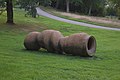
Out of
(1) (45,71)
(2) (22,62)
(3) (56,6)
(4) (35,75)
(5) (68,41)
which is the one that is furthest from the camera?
(3) (56,6)

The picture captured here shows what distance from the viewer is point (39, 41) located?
15727 millimetres

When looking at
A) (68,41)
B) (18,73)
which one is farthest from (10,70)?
(68,41)

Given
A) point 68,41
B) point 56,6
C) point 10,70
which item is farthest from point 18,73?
point 56,6

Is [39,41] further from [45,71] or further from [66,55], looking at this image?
[45,71]

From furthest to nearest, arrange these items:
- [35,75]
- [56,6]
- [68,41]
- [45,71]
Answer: [56,6], [68,41], [45,71], [35,75]

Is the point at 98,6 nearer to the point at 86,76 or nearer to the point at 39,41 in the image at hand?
the point at 39,41

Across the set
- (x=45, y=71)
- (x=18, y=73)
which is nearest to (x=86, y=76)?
(x=45, y=71)

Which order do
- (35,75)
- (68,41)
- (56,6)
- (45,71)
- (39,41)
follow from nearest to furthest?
(35,75)
(45,71)
(68,41)
(39,41)
(56,6)

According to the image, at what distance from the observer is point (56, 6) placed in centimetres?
7575

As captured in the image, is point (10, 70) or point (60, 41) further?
point (60, 41)

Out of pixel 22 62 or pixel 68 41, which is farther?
pixel 68 41

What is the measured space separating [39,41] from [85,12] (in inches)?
2456

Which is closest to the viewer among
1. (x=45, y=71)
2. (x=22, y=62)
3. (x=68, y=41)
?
(x=45, y=71)

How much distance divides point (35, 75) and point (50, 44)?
603 centimetres
